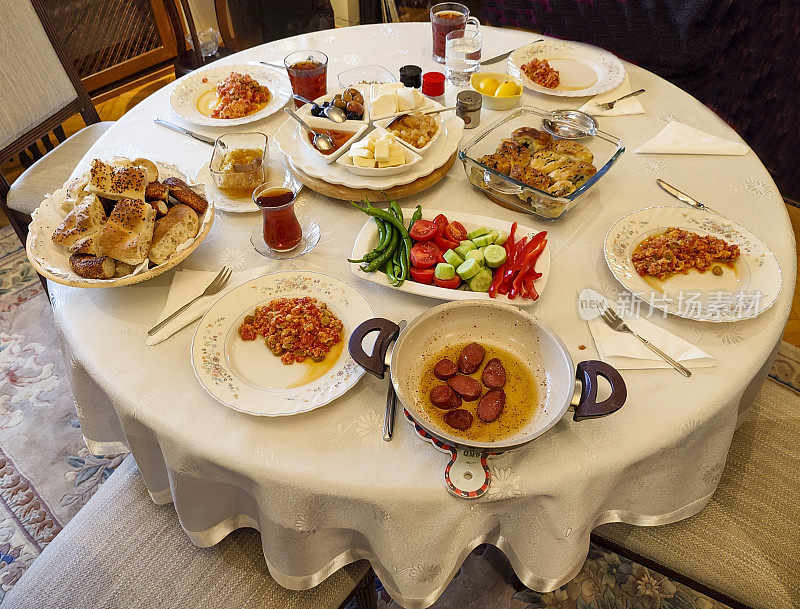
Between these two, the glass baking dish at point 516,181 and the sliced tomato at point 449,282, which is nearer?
the sliced tomato at point 449,282

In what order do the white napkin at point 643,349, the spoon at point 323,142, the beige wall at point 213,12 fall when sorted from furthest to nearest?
the beige wall at point 213,12 → the spoon at point 323,142 → the white napkin at point 643,349

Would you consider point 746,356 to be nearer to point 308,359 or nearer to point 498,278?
point 498,278

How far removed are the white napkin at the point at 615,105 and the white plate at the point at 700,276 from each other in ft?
1.74

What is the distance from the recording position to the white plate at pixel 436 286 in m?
1.23

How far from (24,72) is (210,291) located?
144 cm

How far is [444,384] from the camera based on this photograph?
3.46ft

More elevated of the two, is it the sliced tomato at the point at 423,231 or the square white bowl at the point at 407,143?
the square white bowl at the point at 407,143

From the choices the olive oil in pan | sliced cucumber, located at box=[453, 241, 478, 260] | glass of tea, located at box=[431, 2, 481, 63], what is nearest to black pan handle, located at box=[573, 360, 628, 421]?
the olive oil in pan

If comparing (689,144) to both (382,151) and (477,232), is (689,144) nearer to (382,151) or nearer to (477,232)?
(477,232)

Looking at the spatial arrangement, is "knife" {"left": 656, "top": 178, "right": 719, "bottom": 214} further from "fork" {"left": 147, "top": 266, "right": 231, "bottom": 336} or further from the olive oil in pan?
"fork" {"left": 147, "top": 266, "right": 231, "bottom": 336}

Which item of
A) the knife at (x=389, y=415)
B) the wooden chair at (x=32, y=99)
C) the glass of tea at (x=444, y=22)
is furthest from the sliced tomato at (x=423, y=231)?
the wooden chair at (x=32, y=99)

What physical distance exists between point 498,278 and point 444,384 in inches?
12.2

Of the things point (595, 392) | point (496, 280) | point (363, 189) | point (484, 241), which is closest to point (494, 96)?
point (363, 189)

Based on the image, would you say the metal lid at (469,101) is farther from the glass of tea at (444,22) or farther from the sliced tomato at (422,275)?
the sliced tomato at (422,275)
